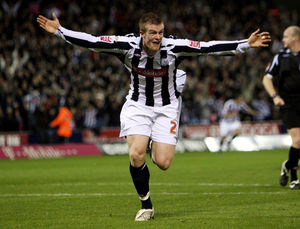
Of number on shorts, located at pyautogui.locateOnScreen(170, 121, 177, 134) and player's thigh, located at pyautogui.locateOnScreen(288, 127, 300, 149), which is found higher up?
number on shorts, located at pyautogui.locateOnScreen(170, 121, 177, 134)

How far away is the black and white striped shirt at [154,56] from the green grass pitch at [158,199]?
4.76 ft

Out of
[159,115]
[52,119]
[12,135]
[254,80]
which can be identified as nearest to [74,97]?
[52,119]

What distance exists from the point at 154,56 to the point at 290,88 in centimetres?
342

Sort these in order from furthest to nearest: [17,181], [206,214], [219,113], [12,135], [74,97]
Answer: [219,113], [74,97], [12,135], [17,181], [206,214]

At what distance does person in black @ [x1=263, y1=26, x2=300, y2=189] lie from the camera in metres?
9.68

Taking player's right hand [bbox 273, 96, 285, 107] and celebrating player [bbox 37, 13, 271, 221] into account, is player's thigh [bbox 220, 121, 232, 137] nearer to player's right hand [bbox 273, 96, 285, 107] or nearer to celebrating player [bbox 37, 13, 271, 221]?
player's right hand [bbox 273, 96, 285, 107]

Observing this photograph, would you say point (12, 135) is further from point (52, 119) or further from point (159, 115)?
point (159, 115)

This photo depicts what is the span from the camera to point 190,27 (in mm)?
29734

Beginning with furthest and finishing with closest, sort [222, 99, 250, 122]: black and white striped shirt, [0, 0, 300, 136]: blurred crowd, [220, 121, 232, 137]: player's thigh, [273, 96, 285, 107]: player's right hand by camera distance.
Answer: [222, 99, 250, 122]: black and white striped shirt
[220, 121, 232, 137]: player's thigh
[0, 0, 300, 136]: blurred crowd
[273, 96, 285, 107]: player's right hand

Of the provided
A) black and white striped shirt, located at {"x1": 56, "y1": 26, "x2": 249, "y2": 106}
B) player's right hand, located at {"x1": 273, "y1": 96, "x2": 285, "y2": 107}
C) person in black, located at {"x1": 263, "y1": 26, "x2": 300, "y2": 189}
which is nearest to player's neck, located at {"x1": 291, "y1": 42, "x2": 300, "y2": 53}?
person in black, located at {"x1": 263, "y1": 26, "x2": 300, "y2": 189}

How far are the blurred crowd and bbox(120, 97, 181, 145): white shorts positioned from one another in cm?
1467

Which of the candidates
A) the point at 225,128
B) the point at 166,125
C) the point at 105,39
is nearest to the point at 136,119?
the point at 166,125

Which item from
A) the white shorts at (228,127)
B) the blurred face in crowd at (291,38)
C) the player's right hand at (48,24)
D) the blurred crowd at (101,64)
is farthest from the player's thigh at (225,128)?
the player's right hand at (48,24)

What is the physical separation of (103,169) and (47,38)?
10537 mm
